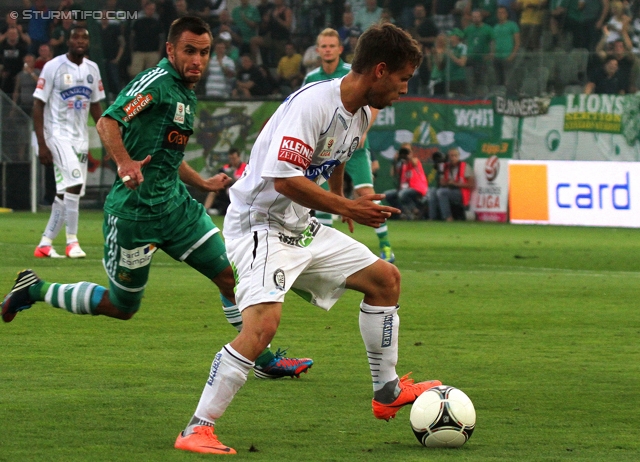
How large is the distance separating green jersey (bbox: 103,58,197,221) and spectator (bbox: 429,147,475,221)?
657 inches

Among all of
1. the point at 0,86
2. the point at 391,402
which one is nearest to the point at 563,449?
the point at 391,402

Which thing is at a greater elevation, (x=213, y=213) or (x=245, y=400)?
(x=245, y=400)

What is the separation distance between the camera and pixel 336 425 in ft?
17.3

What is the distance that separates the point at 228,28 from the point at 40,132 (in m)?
13.6

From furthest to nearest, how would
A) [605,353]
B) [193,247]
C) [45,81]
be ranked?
[45,81], [605,353], [193,247]

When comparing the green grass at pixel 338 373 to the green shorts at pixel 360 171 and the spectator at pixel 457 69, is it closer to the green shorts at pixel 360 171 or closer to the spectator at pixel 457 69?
the green shorts at pixel 360 171

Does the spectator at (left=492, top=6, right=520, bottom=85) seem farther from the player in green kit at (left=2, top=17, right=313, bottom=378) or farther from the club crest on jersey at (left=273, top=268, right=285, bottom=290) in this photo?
the club crest on jersey at (left=273, top=268, right=285, bottom=290)

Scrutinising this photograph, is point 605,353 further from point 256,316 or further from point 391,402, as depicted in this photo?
point 256,316

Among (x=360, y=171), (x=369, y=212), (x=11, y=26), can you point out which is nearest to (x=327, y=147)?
(x=369, y=212)

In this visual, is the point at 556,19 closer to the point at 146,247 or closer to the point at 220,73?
the point at 220,73

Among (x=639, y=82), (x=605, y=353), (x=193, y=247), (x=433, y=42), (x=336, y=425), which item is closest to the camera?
(x=336, y=425)

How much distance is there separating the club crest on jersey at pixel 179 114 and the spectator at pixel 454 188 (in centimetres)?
1674

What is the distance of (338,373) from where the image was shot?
6676 mm

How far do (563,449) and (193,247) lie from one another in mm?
2732
